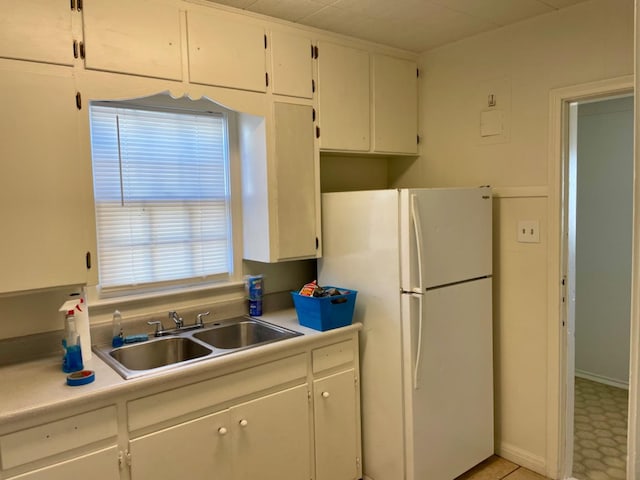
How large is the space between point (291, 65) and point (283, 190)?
0.66m

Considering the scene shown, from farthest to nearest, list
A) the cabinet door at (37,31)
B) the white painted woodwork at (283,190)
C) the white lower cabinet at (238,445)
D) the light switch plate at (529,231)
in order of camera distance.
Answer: the light switch plate at (529,231) → the white painted woodwork at (283,190) → the white lower cabinet at (238,445) → the cabinet door at (37,31)

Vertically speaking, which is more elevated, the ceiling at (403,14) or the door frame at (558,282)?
the ceiling at (403,14)

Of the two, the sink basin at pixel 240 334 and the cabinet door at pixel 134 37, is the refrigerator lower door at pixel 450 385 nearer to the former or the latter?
the sink basin at pixel 240 334

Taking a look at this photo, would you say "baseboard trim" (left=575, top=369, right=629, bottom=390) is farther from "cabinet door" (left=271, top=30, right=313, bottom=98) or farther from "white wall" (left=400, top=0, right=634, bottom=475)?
"cabinet door" (left=271, top=30, right=313, bottom=98)

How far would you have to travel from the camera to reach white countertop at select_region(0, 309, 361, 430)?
160cm

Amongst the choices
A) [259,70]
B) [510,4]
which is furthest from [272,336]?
[510,4]

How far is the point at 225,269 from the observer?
9.10 ft

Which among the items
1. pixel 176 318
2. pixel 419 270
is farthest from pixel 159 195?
pixel 419 270

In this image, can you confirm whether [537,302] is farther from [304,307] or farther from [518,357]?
[304,307]

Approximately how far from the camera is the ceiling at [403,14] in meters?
2.34

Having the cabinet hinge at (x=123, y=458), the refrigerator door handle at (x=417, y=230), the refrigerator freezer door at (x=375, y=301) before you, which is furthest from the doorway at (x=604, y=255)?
the cabinet hinge at (x=123, y=458)

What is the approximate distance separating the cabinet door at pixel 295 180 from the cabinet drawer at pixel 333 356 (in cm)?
53

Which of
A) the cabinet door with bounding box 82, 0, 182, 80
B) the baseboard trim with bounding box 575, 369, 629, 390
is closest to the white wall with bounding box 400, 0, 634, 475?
the baseboard trim with bounding box 575, 369, 629, 390

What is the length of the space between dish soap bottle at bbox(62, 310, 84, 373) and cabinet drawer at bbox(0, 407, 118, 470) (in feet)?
0.88
